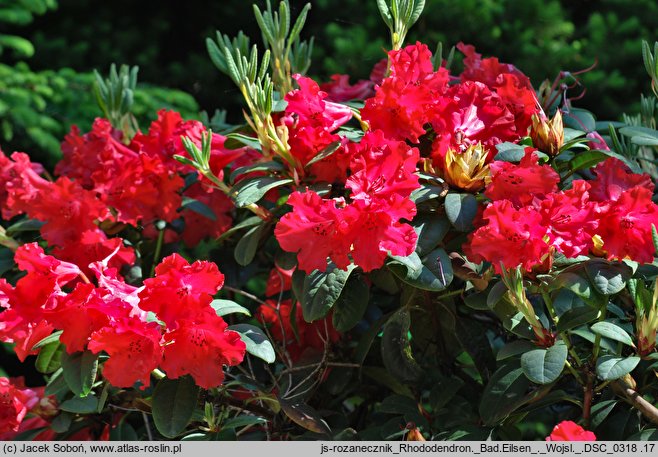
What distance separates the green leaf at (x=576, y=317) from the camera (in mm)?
1157

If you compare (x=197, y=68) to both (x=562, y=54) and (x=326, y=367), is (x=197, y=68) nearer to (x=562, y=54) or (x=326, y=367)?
(x=562, y=54)

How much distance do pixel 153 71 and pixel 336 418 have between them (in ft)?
8.54

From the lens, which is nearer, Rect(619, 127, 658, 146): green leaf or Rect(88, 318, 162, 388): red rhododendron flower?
Rect(88, 318, 162, 388): red rhododendron flower

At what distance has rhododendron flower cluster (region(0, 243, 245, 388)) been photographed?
3.78ft

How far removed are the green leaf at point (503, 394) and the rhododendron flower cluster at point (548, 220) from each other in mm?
174

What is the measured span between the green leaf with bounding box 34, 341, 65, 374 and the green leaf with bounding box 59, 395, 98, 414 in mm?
64

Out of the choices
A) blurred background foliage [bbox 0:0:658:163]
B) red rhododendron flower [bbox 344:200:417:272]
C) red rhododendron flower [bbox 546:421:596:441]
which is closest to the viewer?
red rhododendron flower [bbox 546:421:596:441]

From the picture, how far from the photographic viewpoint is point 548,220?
116 centimetres

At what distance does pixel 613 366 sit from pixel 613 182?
0.28 metres

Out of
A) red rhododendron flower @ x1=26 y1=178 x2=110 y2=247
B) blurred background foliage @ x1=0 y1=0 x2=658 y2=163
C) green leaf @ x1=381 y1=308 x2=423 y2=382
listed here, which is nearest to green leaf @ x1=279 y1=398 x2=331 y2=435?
green leaf @ x1=381 y1=308 x2=423 y2=382

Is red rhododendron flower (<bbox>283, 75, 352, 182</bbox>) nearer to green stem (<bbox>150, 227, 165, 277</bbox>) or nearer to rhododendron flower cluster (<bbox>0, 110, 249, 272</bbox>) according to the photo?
rhododendron flower cluster (<bbox>0, 110, 249, 272</bbox>)

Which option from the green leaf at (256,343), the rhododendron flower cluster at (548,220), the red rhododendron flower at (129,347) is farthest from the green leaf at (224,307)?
the rhododendron flower cluster at (548,220)

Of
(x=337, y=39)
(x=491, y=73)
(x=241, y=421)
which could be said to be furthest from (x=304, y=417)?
(x=337, y=39)

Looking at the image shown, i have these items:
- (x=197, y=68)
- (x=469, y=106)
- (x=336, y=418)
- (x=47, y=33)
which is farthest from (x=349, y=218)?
(x=47, y=33)
